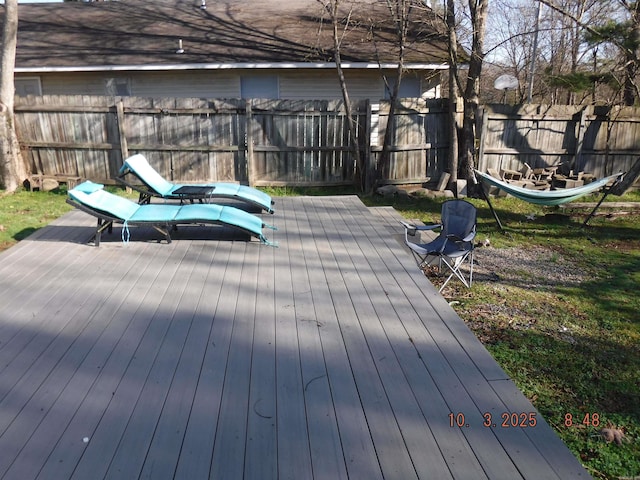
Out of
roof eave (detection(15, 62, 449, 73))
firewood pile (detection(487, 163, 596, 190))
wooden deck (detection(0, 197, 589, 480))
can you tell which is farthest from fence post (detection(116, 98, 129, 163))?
firewood pile (detection(487, 163, 596, 190))

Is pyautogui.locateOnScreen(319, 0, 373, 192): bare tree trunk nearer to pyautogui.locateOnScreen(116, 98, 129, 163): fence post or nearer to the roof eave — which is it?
the roof eave

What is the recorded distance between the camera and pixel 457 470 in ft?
6.14

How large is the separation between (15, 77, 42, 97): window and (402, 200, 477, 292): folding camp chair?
10525 mm

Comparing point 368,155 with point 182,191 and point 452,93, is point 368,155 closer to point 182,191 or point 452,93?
point 452,93

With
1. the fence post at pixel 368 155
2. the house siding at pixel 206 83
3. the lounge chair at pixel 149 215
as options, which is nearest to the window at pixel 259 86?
the house siding at pixel 206 83

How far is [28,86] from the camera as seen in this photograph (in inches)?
461

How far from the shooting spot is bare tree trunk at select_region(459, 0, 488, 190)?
334 inches

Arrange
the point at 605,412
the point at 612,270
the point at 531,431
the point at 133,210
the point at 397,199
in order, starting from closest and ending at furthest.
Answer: the point at 531,431, the point at 605,412, the point at 133,210, the point at 612,270, the point at 397,199

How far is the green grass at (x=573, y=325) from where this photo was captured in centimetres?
288

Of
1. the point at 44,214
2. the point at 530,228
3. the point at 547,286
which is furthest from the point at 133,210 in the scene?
the point at 530,228

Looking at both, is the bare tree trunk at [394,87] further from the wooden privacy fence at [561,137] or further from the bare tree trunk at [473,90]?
the wooden privacy fence at [561,137]

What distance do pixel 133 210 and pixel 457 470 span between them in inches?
170

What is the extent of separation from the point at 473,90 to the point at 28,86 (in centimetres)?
1034

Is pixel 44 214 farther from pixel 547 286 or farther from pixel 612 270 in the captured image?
pixel 612 270
